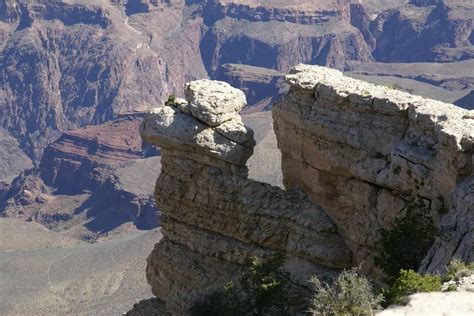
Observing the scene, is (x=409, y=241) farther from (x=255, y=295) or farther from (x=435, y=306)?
(x=435, y=306)

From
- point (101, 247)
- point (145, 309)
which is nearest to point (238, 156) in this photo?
point (145, 309)

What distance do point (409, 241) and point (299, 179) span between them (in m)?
9.62

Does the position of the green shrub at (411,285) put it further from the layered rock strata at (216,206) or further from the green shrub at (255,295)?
the layered rock strata at (216,206)

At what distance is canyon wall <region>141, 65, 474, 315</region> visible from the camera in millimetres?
36781

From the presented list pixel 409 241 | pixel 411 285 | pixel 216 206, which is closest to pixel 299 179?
pixel 216 206

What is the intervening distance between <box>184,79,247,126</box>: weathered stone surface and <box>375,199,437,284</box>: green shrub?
38.0 ft

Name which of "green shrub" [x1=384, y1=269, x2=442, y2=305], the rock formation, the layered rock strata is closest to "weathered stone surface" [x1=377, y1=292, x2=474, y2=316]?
"green shrub" [x1=384, y1=269, x2=442, y2=305]

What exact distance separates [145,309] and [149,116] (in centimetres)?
979

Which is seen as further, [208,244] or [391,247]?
[208,244]

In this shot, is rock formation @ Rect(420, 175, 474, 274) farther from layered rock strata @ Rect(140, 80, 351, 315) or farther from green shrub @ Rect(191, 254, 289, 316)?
layered rock strata @ Rect(140, 80, 351, 315)

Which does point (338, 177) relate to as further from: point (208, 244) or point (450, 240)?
point (450, 240)

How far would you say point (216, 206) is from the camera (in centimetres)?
4419

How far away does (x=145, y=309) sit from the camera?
155 ft

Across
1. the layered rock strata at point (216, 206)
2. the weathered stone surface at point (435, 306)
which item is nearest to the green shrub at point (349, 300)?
the weathered stone surface at point (435, 306)
